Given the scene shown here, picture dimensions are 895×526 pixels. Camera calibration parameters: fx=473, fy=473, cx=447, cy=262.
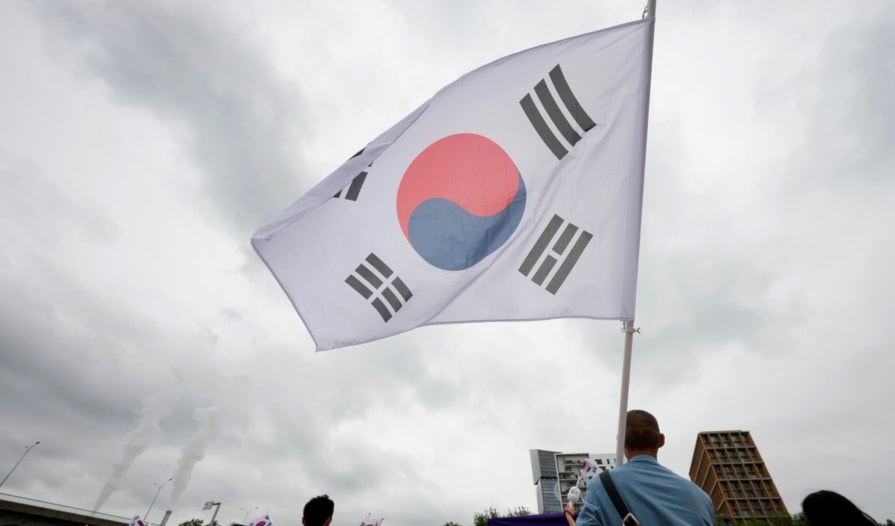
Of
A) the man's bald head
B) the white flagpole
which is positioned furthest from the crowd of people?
the white flagpole

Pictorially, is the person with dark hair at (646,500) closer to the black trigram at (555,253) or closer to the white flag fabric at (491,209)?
the white flag fabric at (491,209)

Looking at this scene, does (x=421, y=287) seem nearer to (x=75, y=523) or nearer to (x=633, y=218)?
(x=633, y=218)

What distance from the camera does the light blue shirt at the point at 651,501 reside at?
2.39 m

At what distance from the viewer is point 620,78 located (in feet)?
16.1

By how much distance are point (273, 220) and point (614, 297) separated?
3.91 meters

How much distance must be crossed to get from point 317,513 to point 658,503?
359cm

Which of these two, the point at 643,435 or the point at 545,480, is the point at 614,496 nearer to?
the point at 643,435

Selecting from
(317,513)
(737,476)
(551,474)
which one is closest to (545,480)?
(551,474)

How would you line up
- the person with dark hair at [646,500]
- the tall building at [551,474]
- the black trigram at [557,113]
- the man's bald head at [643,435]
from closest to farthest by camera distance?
the person with dark hair at [646,500], the man's bald head at [643,435], the black trigram at [557,113], the tall building at [551,474]

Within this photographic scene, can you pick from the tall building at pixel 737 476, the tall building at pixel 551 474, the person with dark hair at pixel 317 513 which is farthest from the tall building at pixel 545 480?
the person with dark hair at pixel 317 513

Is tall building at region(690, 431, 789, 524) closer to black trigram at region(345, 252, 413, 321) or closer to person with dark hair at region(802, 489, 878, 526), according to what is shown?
black trigram at region(345, 252, 413, 321)

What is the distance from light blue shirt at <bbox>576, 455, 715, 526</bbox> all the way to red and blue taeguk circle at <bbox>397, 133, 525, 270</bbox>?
2.79 m

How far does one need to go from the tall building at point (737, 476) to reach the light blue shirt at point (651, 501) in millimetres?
125026

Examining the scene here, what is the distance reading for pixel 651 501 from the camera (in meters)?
2.43
